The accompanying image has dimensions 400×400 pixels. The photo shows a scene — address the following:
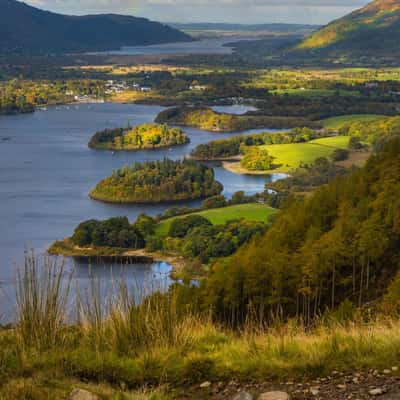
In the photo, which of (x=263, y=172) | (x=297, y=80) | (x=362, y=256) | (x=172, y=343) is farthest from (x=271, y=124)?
(x=172, y=343)

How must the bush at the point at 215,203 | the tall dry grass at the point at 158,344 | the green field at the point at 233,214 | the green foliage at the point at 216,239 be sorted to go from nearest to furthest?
the tall dry grass at the point at 158,344 → the green foliage at the point at 216,239 → the green field at the point at 233,214 → the bush at the point at 215,203

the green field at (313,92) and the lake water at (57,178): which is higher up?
the green field at (313,92)

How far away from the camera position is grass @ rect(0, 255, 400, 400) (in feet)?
14.5

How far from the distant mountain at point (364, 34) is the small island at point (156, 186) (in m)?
110

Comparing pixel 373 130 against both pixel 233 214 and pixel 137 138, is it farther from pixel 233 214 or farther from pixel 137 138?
pixel 233 214

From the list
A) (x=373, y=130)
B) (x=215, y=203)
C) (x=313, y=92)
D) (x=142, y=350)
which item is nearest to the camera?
(x=142, y=350)

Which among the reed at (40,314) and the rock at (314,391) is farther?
the reed at (40,314)

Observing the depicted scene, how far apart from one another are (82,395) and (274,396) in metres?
0.90

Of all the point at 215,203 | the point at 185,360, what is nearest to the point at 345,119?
the point at 215,203

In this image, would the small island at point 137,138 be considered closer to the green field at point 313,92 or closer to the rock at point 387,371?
the green field at point 313,92

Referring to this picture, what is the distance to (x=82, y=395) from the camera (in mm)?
4062

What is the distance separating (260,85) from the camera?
9944 cm

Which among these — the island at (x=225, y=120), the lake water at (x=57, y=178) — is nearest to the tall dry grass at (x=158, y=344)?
the lake water at (x=57, y=178)

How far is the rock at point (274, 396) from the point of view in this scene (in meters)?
4.12
